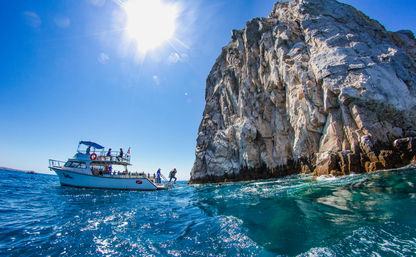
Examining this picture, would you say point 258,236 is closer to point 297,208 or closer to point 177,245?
point 177,245

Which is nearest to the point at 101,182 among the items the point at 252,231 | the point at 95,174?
the point at 95,174

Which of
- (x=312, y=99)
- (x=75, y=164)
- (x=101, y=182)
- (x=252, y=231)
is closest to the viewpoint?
(x=252, y=231)

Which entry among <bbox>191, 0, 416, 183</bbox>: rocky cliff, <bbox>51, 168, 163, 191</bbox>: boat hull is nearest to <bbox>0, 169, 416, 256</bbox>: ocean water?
<bbox>191, 0, 416, 183</bbox>: rocky cliff

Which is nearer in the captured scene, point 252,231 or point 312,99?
point 252,231

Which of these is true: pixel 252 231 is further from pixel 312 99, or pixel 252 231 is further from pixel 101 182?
pixel 101 182

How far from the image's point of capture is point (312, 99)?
759 inches

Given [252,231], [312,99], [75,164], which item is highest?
[312,99]

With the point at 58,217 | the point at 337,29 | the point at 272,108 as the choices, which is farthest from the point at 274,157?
the point at 58,217

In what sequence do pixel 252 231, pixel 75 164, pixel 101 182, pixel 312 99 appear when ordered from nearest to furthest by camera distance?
pixel 252 231 → pixel 312 99 → pixel 101 182 → pixel 75 164

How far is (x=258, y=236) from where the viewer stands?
4617 millimetres

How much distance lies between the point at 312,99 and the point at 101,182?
2576 centimetres

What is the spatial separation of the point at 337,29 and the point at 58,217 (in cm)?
3251

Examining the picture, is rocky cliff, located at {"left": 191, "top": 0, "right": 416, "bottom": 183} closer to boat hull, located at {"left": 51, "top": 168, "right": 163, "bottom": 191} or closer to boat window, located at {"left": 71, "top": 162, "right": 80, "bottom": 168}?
boat hull, located at {"left": 51, "top": 168, "right": 163, "bottom": 191}

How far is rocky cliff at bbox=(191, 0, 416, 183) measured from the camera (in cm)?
1491
